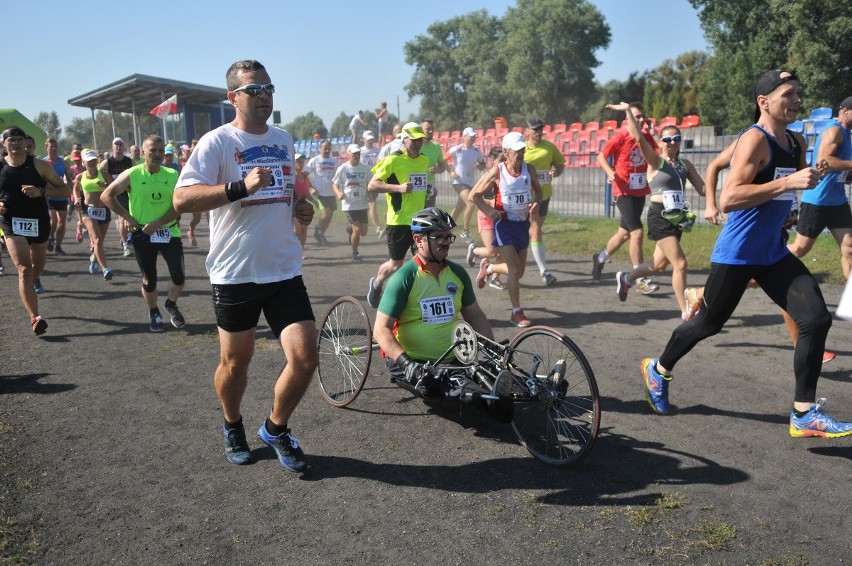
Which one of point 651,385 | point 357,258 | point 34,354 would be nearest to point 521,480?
point 651,385

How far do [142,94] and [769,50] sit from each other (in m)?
28.1

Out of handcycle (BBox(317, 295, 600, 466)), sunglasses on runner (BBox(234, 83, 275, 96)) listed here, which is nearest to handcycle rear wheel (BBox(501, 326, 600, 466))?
handcycle (BBox(317, 295, 600, 466))

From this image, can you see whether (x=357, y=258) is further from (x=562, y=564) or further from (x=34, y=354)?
(x=562, y=564)

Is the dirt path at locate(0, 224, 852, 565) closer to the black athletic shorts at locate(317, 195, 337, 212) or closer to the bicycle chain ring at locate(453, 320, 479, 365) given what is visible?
the bicycle chain ring at locate(453, 320, 479, 365)

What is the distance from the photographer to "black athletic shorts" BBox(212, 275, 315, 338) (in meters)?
4.30

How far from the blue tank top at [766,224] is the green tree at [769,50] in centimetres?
2643

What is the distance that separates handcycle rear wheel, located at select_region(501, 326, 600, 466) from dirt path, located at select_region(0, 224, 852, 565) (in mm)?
147

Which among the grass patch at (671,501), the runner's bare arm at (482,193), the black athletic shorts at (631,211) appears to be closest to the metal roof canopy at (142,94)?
the black athletic shorts at (631,211)

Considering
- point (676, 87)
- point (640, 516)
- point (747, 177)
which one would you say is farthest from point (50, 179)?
point (676, 87)

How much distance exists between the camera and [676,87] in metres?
38.4

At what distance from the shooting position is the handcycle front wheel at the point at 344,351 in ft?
18.6

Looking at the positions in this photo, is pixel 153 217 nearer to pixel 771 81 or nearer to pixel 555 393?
pixel 555 393

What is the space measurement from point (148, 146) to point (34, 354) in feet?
7.73

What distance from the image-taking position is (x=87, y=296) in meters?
10.9
